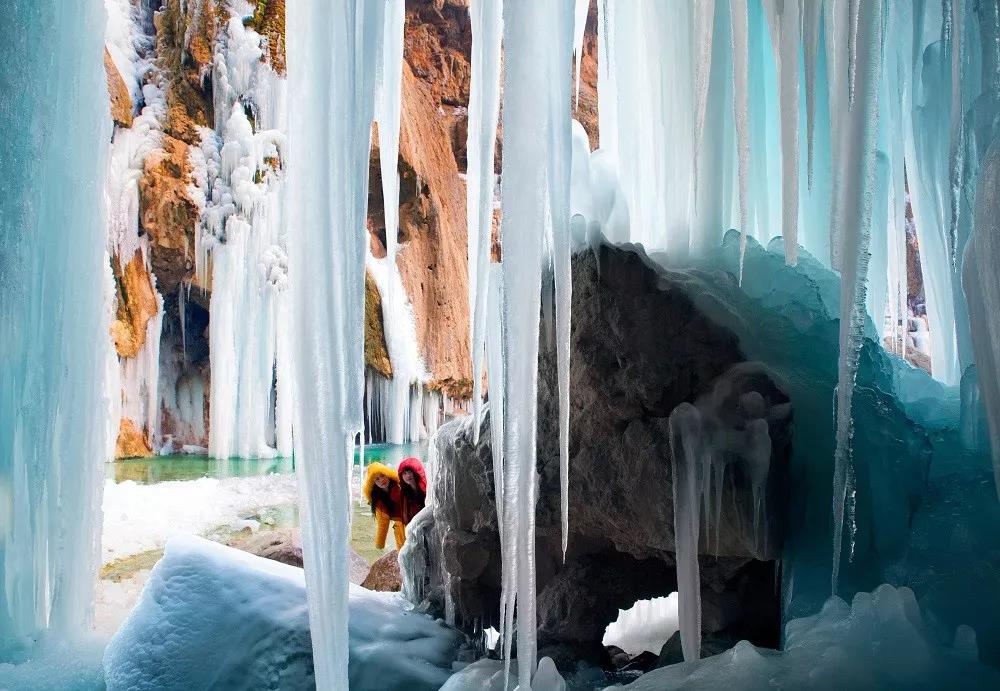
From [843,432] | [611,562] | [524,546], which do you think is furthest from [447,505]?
[843,432]

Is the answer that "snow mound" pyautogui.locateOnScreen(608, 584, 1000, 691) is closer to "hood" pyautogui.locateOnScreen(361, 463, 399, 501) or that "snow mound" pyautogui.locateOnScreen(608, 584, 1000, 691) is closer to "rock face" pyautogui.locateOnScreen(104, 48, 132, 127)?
"hood" pyautogui.locateOnScreen(361, 463, 399, 501)

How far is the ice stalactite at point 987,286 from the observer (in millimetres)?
2346

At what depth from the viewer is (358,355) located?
2.52m

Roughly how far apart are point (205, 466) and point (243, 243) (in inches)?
148

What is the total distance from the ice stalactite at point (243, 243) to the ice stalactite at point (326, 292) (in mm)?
10222

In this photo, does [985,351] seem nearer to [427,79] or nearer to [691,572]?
[691,572]

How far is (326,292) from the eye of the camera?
2461 mm

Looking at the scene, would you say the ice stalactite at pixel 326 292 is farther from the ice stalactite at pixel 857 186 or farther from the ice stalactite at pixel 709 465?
the ice stalactite at pixel 857 186

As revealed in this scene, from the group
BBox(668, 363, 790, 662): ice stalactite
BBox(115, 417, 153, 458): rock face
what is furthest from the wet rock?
BBox(115, 417, 153, 458): rock face

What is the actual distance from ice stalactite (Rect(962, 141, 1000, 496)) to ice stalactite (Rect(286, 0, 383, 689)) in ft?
6.39

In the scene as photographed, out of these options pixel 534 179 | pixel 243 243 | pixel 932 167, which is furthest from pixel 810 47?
pixel 243 243

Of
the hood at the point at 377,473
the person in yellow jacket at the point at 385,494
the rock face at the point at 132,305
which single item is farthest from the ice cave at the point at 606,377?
the rock face at the point at 132,305

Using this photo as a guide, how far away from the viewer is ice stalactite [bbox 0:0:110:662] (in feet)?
14.0

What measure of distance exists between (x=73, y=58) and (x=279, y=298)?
8368 mm
